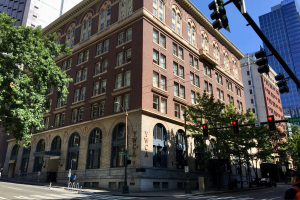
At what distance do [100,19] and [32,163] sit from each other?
1193 inches

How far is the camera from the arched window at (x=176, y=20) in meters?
41.5

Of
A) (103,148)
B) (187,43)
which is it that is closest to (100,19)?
(187,43)

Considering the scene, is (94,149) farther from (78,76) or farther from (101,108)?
(78,76)

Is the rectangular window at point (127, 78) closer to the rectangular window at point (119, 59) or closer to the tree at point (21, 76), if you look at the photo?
the rectangular window at point (119, 59)

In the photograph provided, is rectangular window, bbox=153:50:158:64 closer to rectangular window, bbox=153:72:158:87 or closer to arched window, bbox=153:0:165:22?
rectangular window, bbox=153:72:158:87

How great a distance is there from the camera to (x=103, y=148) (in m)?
33.2

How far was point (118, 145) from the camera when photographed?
1242 inches

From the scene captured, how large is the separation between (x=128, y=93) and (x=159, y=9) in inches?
629

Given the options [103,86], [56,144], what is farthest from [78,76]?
[56,144]

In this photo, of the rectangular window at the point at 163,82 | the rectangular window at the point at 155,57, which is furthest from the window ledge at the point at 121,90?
the rectangular window at the point at 155,57

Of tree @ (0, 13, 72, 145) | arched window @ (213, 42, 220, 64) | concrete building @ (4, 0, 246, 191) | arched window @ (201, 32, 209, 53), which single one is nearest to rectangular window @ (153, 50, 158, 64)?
concrete building @ (4, 0, 246, 191)

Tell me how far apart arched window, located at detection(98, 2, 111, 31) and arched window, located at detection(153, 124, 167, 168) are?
68.1 feet

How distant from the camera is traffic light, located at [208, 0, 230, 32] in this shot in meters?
8.45

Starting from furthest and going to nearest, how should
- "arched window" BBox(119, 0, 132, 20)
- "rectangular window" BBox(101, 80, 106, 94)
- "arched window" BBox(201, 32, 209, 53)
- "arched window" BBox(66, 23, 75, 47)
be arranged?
"arched window" BBox(201, 32, 209, 53), "arched window" BBox(66, 23, 75, 47), "arched window" BBox(119, 0, 132, 20), "rectangular window" BBox(101, 80, 106, 94)
